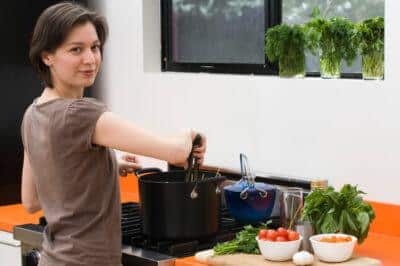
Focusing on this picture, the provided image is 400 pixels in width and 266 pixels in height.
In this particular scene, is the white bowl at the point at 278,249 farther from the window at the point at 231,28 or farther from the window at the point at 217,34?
the window at the point at 217,34

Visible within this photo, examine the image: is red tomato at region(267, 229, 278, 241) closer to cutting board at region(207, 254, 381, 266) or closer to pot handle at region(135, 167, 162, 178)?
cutting board at region(207, 254, 381, 266)

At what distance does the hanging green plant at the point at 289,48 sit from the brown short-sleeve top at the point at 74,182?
94 centimetres

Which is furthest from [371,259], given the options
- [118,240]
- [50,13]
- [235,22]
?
[235,22]

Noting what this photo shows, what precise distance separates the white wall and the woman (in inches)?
25.3

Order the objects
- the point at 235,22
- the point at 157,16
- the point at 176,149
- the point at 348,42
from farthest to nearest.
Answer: the point at 157,16, the point at 235,22, the point at 348,42, the point at 176,149

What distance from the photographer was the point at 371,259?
2287 millimetres

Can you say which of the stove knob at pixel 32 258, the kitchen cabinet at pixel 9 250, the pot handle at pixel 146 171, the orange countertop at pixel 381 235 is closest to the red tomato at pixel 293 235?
the orange countertop at pixel 381 235

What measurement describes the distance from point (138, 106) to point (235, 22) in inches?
21.4

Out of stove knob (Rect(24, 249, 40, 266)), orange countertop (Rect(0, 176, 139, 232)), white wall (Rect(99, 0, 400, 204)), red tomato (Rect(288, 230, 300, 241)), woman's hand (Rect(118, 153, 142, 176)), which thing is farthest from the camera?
orange countertop (Rect(0, 176, 139, 232))

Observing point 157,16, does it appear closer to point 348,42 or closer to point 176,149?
point 348,42

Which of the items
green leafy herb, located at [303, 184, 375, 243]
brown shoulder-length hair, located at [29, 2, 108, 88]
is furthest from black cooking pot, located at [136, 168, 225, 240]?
brown shoulder-length hair, located at [29, 2, 108, 88]

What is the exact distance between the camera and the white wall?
262 centimetres

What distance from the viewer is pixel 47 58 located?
2.24 meters

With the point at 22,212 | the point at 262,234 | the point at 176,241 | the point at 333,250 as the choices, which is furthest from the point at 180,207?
the point at 22,212
